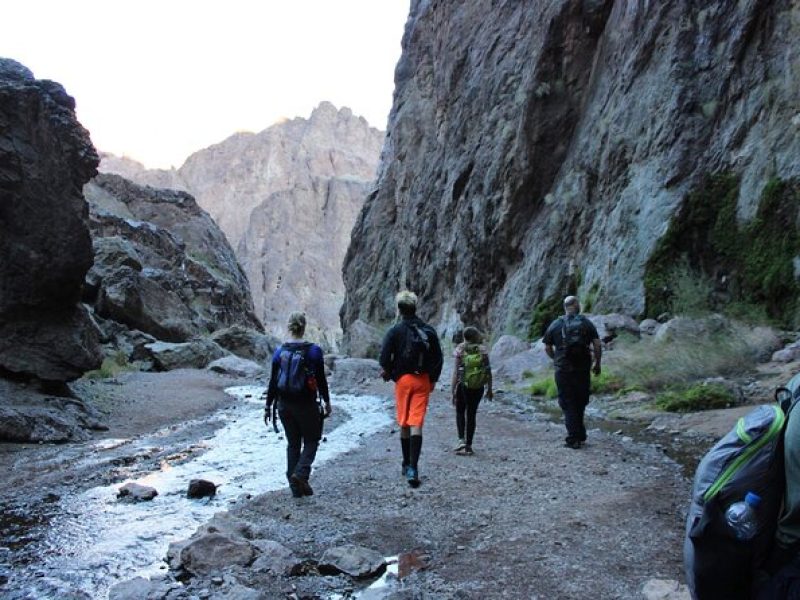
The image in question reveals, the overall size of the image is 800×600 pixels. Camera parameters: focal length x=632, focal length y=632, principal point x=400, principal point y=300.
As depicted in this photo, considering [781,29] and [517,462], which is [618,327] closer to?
[781,29]

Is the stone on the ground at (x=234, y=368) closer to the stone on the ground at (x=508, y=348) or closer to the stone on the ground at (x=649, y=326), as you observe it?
the stone on the ground at (x=508, y=348)

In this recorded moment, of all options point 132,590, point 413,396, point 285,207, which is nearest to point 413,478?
point 413,396

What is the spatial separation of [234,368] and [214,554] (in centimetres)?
2933

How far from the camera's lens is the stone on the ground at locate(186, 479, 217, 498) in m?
7.71

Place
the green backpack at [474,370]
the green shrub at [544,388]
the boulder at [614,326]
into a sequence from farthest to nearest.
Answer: the boulder at [614,326]
the green shrub at [544,388]
the green backpack at [474,370]

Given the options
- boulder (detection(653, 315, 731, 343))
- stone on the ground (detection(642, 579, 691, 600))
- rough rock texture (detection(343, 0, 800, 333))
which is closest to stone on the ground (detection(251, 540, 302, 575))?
stone on the ground (detection(642, 579, 691, 600))

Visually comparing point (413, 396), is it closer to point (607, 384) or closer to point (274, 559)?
point (274, 559)

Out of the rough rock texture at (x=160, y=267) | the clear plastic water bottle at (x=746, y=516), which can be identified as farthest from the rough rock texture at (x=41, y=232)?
the rough rock texture at (x=160, y=267)

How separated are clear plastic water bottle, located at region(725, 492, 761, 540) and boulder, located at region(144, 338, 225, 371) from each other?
32780 millimetres

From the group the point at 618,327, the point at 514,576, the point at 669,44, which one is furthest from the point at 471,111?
the point at 514,576

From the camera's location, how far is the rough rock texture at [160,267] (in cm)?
4162

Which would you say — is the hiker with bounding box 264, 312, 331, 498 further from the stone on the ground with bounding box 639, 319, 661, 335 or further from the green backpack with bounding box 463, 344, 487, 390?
the stone on the ground with bounding box 639, 319, 661, 335

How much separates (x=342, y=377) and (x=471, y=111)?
1928cm

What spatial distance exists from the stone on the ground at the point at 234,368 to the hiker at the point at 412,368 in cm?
2604
